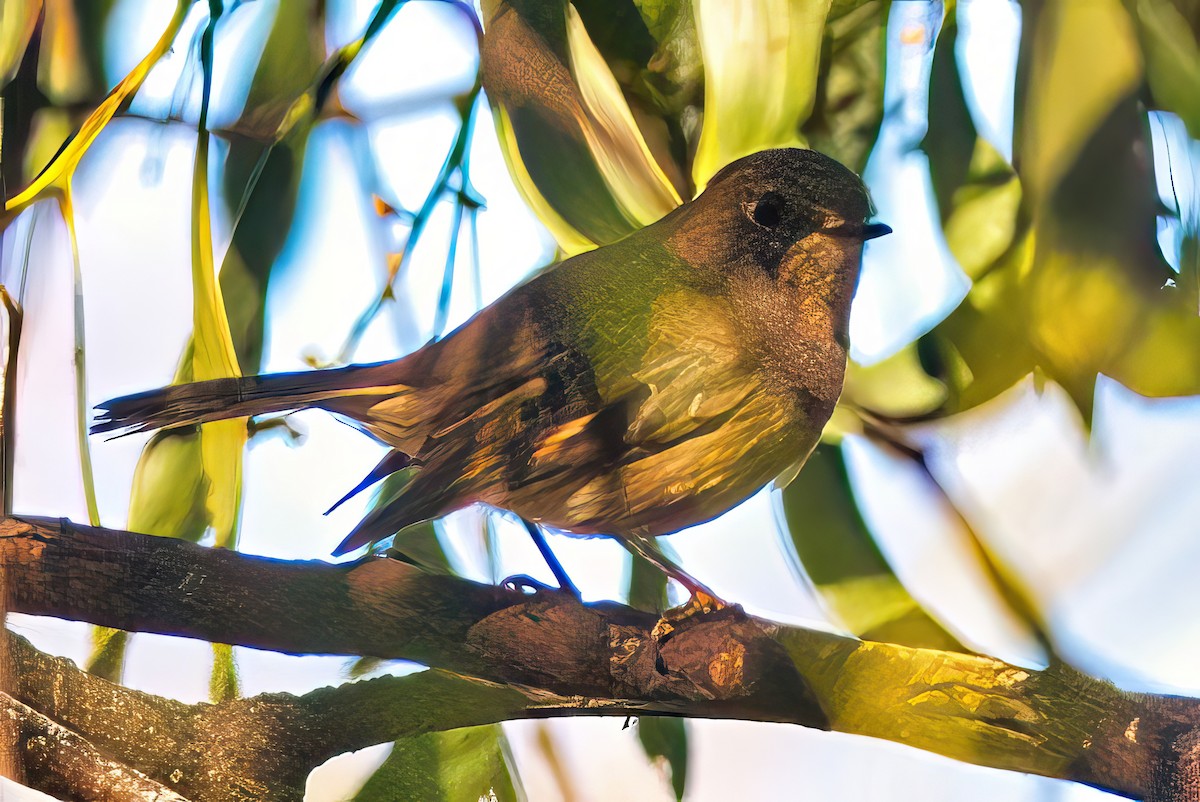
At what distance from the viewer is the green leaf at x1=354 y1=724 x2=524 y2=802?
2.76 feet

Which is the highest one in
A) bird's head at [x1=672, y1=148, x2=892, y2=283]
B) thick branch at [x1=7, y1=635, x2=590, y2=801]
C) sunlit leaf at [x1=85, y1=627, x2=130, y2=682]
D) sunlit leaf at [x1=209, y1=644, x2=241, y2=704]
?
bird's head at [x1=672, y1=148, x2=892, y2=283]

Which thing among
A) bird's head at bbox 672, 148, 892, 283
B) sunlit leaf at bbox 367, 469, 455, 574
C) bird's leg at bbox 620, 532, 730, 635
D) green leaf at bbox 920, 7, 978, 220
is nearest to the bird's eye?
bird's head at bbox 672, 148, 892, 283

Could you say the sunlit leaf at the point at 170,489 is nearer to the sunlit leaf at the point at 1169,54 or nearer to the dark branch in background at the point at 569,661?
the dark branch in background at the point at 569,661

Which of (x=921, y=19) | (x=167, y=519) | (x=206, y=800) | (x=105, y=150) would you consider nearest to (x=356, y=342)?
(x=167, y=519)

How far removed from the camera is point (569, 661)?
817mm

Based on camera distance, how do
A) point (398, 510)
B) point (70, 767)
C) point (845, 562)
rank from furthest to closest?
point (70, 767)
point (398, 510)
point (845, 562)

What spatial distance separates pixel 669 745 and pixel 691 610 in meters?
0.12

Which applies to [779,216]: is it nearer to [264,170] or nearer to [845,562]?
[845,562]

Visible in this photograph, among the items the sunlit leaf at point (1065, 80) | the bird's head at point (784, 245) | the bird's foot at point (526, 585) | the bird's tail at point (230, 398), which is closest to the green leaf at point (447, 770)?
the bird's foot at point (526, 585)

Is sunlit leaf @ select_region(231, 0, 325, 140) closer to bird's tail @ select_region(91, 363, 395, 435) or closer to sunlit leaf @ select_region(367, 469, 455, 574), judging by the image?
bird's tail @ select_region(91, 363, 395, 435)

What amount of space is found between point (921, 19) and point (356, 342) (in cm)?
61

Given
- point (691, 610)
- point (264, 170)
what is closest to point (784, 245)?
point (691, 610)

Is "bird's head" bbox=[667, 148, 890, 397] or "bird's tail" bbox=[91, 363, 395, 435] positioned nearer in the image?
"bird's head" bbox=[667, 148, 890, 397]

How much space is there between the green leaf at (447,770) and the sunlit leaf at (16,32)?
909 millimetres
